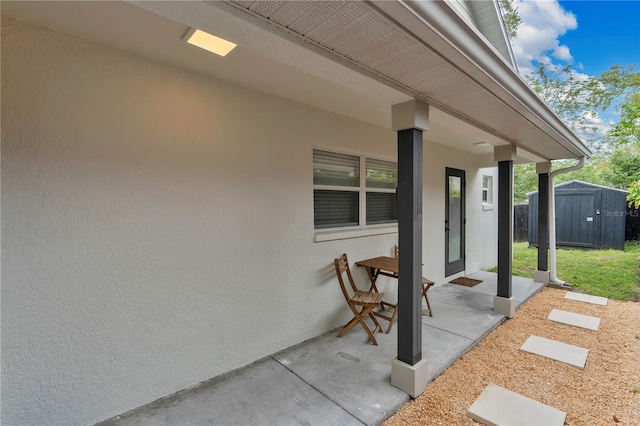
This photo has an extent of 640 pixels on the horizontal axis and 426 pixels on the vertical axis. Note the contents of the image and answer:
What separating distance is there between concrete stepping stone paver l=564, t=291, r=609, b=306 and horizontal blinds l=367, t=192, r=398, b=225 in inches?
136

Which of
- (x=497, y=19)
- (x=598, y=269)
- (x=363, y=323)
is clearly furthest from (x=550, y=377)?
(x=598, y=269)

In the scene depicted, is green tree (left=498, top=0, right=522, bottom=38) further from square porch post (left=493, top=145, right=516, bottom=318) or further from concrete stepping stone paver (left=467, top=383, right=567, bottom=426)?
concrete stepping stone paver (left=467, top=383, right=567, bottom=426)

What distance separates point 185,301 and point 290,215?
4.24 ft

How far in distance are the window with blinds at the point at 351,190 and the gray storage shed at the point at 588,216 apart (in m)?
8.69

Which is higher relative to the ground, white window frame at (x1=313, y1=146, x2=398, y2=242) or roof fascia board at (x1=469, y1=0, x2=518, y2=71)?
roof fascia board at (x1=469, y1=0, x2=518, y2=71)

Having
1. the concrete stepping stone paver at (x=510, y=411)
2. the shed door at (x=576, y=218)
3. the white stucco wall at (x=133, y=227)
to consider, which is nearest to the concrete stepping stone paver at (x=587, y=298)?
the concrete stepping stone paver at (x=510, y=411)

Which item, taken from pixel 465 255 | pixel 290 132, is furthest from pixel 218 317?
pixel 465 255

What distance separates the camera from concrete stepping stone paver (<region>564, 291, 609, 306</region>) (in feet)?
15.2

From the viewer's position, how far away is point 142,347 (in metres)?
2.17

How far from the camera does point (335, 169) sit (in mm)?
3662

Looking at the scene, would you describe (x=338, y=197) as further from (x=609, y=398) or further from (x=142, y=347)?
(x=609, y=398)

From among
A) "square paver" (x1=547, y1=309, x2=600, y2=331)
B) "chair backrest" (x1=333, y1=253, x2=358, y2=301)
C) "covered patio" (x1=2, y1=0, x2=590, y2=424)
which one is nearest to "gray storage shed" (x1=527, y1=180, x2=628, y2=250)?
"square paver" (x1=547, y1=309, x2=600, y2=331)

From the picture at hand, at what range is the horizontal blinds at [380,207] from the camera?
4.23 meters

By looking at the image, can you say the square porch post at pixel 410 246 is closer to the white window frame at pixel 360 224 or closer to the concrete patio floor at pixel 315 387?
the concrete patio floor at pixel 315 387
